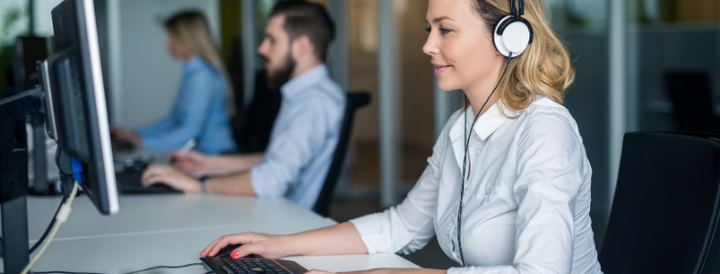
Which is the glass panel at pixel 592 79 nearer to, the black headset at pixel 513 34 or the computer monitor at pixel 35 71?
the black headset at pixel 513 34

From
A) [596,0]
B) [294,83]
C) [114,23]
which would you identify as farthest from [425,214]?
[114,23]

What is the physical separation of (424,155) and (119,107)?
2.91m

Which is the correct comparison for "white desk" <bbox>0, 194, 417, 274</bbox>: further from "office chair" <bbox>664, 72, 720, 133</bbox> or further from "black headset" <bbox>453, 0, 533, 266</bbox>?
"office chair" <bbox>664, 72, 720, 133</bbox>

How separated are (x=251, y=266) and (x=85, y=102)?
0.43 metres

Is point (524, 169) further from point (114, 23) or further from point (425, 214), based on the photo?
point (114, 23)

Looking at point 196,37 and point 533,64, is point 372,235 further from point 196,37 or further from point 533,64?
point 196,37

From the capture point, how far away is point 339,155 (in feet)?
6.39

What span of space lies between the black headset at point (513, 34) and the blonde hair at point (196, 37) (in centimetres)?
281

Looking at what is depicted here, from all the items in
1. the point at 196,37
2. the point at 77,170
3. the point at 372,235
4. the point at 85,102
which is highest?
the point at 196,37

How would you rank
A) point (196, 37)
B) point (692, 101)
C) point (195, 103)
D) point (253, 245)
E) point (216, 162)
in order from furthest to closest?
point (196, 37) < point (195, 103) < point (692, 101) < point (216, 162) < point (253, 245)

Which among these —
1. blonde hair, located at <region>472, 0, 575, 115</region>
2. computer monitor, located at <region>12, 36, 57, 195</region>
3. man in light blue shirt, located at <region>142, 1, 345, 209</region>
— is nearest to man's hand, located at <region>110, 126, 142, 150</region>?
man in light blue shirt, located at <region>142, 1, 345, 209</region>

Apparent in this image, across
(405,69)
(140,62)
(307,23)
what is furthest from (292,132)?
(140,62)

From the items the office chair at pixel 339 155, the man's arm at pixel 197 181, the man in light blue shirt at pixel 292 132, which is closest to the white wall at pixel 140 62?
the man in light blue shirt at pixel 292 132

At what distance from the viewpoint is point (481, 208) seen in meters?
1.07
